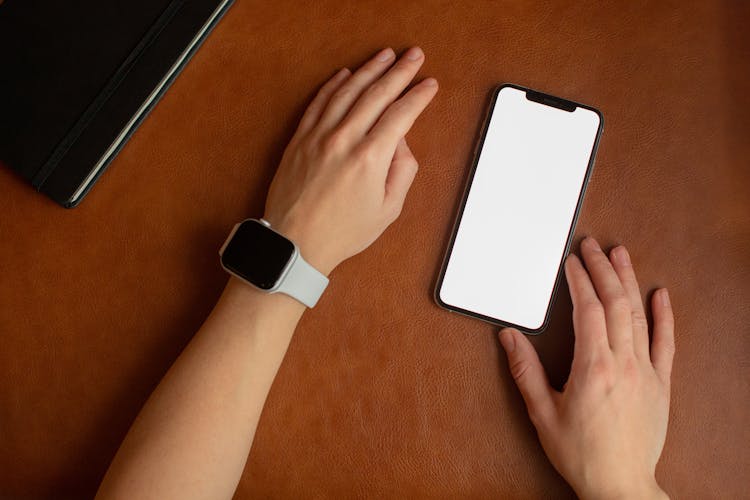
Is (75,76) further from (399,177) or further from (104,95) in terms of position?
(399,177)

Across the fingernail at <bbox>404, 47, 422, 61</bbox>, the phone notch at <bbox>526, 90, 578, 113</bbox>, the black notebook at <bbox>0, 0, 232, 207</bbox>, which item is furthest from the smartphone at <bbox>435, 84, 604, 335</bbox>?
the black notebook at <bbox>0, 0, 232, 207</bbox>

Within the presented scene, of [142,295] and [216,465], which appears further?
[142,295]

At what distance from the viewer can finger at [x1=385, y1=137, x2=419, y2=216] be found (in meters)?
0.74

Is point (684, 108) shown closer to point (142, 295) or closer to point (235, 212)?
point (235, 212)

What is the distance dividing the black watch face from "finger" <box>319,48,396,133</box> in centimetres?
16

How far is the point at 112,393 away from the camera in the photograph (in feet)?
2.51

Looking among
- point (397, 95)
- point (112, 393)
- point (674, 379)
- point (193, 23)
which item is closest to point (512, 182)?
point (397, 95)

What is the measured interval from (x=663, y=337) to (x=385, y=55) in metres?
0.48

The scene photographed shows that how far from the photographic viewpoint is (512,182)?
0.78m

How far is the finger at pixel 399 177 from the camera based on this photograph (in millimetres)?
744

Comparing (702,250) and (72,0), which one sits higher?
(702,250)

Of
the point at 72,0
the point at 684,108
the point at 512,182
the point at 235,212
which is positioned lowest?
the point at 235,212

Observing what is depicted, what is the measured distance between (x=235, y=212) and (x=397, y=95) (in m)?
0.25

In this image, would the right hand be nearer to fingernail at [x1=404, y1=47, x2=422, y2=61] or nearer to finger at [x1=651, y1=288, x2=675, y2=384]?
fingernail at [x1=404, y1=47, x2=422, y2=61]
